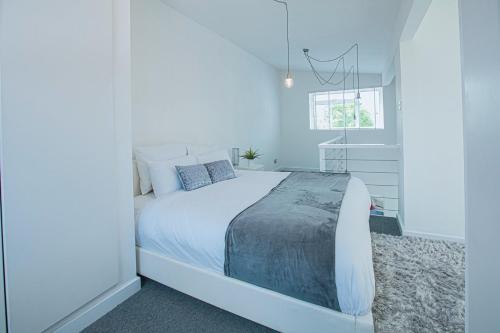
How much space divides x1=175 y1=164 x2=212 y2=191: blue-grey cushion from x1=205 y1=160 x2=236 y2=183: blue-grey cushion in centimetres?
9

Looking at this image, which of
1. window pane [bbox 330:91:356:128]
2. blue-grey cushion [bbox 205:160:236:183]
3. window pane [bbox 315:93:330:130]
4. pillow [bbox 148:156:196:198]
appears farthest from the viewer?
window pane [bbox 315:93:330:130]

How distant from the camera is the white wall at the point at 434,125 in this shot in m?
2.61

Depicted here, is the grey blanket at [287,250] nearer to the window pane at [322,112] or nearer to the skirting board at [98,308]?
the skirting board at [98,308]

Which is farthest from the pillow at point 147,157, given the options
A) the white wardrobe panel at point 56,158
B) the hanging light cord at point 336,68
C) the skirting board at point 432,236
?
the hanging light cord at point 336,68

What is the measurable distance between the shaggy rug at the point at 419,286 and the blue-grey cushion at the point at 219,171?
5.49 ft

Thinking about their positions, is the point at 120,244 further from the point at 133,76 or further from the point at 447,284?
the point at 447,284

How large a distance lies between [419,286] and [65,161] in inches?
97.4

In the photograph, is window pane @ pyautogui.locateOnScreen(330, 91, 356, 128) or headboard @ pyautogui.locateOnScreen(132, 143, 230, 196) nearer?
headboard @ pyautogui.locateOnScreen(132, 143, 230, 196)

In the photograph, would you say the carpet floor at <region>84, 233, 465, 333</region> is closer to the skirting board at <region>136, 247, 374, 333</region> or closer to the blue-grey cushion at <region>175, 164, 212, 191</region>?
the skirting board at <region>136, 247, 374, 333</region>

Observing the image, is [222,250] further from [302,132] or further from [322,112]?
[322,112]

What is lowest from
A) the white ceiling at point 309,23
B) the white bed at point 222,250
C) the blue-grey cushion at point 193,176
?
the white bed at point 222,250

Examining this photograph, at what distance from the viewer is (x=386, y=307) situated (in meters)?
1.70

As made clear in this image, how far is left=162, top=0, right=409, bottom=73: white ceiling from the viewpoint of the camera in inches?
120

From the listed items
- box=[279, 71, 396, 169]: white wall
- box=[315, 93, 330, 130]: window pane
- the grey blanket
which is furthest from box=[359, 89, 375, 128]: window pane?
the grey blanket
